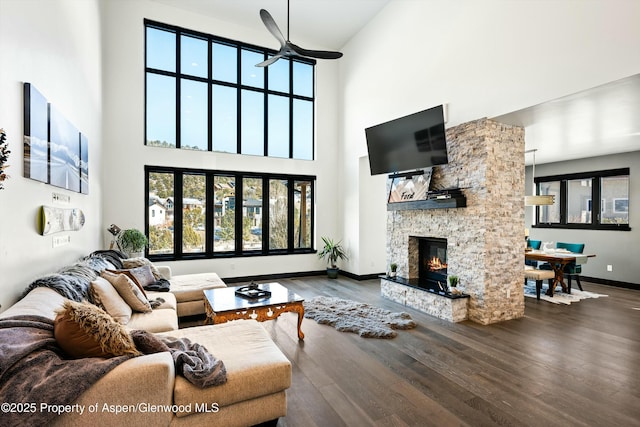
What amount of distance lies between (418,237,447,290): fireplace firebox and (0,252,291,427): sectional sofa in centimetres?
356

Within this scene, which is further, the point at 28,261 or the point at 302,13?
the point at 302,13

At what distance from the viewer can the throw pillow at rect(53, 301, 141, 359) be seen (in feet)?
5.76

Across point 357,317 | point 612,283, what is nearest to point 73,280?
point 357,317

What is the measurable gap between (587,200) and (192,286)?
913 centimetres

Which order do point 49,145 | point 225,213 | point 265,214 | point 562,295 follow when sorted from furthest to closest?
point 265,214, point 225,213, point 562,295, point 49,145

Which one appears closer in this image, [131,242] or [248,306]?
[248,306]

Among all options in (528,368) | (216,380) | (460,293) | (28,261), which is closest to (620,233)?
(460,293)

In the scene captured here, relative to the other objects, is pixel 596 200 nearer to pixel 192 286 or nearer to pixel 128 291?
pixel 192 286

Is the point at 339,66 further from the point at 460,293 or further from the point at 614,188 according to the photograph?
the point at 614,188

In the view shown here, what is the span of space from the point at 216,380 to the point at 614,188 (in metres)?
9.26

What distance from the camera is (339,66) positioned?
318 inches

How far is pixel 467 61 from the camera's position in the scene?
4.52 metres

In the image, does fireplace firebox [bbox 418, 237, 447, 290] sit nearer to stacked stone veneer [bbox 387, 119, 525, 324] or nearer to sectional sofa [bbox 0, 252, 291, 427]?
stacked stone veneer [bbox 387, 119, 525, 324]

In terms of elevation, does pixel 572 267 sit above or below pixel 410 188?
below
